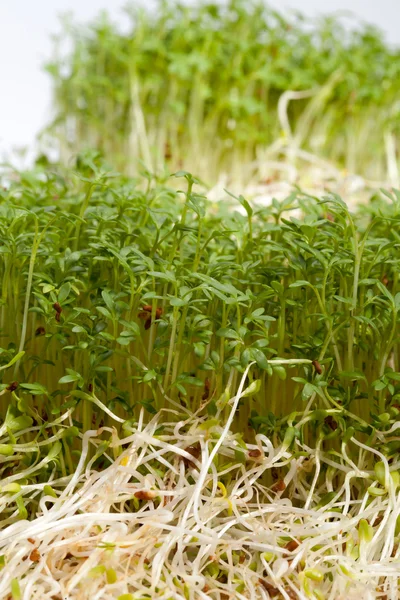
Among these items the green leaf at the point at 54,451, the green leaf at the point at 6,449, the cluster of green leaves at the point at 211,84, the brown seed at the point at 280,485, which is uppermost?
the cluster of green leaves at the point at 211,84

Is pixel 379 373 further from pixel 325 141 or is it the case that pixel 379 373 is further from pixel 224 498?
pixel 325 141

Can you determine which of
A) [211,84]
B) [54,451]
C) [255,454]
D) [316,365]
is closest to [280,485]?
[255,454]

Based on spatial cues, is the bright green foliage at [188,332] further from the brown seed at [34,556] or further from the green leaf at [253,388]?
the brown seed at [34,556]

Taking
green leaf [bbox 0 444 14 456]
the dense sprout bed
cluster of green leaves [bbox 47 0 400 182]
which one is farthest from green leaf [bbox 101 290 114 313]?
cluster of green leaves [bbox 47 0 400 182]

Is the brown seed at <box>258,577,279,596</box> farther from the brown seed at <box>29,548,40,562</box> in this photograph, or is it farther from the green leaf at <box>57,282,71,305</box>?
the green leaf at <box>57,282,71,305</box>

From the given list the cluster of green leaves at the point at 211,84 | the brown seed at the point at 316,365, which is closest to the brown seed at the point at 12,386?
the brown seed at the point at 316,365

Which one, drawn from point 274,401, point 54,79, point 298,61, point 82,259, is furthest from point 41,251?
point 298,61

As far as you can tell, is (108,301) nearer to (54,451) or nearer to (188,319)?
(188,319)
